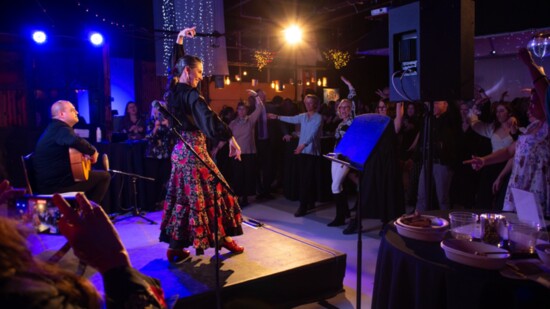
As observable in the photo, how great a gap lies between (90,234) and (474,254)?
1.43 meters

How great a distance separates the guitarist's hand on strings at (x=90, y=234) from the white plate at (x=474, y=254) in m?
1.31

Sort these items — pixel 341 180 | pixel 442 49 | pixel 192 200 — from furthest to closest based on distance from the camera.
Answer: pixel 341 180
pixel 192 200
pixel 442 49

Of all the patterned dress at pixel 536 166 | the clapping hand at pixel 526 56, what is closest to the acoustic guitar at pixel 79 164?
the patterned dress at pixel 536 166

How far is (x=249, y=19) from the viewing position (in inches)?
541

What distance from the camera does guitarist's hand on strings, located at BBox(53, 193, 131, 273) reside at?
1.05 m

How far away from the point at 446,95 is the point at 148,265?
2.61 meters

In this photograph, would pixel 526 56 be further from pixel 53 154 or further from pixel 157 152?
pixel 157 152

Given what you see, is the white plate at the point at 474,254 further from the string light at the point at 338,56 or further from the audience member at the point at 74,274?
the string light at the point at 338,56

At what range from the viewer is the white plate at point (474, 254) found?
1.70m

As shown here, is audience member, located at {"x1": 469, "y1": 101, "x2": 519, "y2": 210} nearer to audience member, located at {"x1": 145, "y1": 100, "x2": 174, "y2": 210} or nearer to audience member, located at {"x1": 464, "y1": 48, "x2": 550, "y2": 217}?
audience member, located at {"x1": 464, "y1": 48, "x2": 550, "y2": 217}

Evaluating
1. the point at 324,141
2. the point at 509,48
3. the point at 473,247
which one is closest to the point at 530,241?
the point at 473,247

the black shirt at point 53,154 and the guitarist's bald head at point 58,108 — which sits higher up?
the guitarist's bald head at point 58,108

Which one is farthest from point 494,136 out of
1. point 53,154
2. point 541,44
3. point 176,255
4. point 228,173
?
point 53,154

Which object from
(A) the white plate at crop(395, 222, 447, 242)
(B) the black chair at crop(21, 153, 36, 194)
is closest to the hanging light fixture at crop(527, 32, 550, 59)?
(A) the white plate at crop(395, 222, 447, 242)
